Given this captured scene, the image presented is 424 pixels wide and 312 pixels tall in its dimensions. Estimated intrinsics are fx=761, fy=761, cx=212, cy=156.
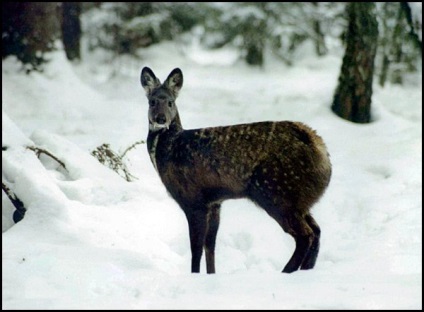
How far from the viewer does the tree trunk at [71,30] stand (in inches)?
792

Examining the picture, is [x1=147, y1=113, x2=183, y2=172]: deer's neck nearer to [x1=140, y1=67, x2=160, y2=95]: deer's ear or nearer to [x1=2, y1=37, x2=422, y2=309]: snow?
[x1=140, y1=67, x2=160, y2=95]: deer's ear

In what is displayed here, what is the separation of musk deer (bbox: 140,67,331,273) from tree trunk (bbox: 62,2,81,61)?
1361 centimetres

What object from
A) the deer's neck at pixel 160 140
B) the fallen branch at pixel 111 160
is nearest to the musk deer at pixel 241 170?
the deer's neck at pixel 160 140

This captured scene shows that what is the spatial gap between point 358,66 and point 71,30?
9.88m

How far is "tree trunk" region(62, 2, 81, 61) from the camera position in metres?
20.1

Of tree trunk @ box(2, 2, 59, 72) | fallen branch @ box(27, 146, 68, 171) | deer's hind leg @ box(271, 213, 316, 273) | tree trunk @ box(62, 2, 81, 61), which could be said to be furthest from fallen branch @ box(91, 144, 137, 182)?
tree trunk @ box(62, 2, 81, 61)

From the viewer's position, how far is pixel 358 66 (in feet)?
41.2

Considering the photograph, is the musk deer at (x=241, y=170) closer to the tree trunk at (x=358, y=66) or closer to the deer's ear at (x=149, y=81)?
the deer's ear at (x=149, y=81)

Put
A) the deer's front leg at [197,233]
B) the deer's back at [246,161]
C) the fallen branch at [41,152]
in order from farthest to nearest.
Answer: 1. the fallen branch at [41,152]
2. the deer's front leg at [197,233]
3. the deer's back at [246,161]

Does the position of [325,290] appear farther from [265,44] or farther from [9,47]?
[265,44]

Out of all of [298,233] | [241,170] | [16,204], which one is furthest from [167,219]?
[298,233]

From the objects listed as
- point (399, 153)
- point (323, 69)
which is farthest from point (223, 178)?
point (323, 69)

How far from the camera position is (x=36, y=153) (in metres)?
7.90

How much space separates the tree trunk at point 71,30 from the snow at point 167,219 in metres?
4.99
